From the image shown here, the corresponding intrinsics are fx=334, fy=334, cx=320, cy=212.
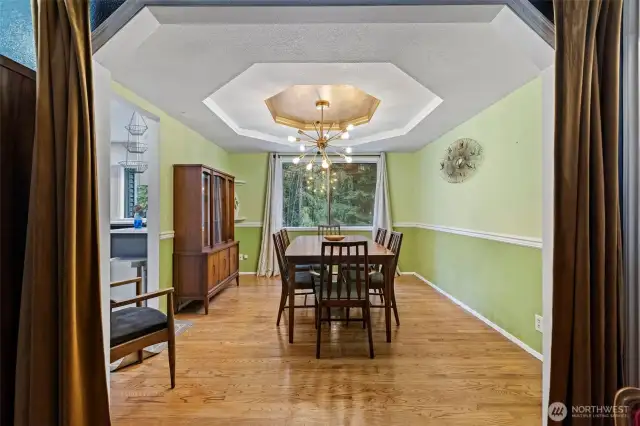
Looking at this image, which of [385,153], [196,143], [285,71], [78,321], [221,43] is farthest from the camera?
[385,153]

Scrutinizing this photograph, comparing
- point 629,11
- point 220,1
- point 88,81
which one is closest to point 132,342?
point 88,81

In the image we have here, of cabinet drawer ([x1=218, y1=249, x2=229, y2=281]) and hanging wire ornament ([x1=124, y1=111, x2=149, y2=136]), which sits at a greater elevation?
hanging wire ornament ([x1=124, y1=111, x2=149, y2=136])

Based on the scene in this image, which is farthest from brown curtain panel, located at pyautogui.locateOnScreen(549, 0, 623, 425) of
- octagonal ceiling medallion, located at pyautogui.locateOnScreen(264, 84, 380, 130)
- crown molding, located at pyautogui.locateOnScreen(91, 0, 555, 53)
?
octagonal ceiling medallion, located at pyautogui.locateOnScreen(264, 84, 380, 130)

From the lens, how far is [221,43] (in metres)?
2.23

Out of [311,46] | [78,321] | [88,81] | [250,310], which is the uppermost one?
[311,46]

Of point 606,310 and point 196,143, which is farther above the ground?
point 196,143

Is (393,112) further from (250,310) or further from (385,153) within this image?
(250,310)

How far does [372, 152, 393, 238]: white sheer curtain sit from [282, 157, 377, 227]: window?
20cm

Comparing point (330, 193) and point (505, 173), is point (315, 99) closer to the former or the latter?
point (505, 173)

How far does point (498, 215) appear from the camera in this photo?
10.6ft

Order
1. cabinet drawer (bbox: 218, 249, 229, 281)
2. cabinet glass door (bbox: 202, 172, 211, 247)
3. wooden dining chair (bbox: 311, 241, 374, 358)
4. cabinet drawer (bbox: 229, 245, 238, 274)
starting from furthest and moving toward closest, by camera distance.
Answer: cabinet drawer (bbox: 229, 245, 238, 274) → cabinet drawer (bbox: 218, 249, 229, 281) → cabinet glass door (bbox: 202, 172, 211, 247) → wooden dining chair (bbox: 311, 241, 374, 358)

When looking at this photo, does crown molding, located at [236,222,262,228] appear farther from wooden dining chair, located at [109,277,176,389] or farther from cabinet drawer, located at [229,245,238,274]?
wooden dining chair, located at [109,277,176,389]

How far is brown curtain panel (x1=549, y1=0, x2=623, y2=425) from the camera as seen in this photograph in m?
1.35

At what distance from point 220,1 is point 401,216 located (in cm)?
500
